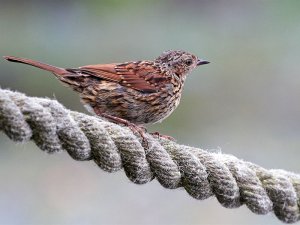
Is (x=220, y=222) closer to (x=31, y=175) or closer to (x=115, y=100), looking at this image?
A: (x=31, y=175)

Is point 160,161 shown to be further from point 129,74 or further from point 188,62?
point 188,62

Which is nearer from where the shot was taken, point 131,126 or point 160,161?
point 160,161

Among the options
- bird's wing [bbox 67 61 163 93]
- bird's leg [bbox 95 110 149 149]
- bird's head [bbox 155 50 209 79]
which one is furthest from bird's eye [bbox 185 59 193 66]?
bird's leg [bbox 95 110 149 149]

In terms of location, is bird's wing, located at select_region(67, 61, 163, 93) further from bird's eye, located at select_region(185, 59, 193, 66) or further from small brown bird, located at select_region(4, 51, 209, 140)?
bird's eye, located at select_region(185, 59, 193, 66)

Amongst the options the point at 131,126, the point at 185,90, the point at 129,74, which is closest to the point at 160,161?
the point at 131,126

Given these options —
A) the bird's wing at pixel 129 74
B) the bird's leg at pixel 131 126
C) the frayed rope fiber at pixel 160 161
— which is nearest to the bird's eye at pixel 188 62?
the bird's wing at pixel 129 74

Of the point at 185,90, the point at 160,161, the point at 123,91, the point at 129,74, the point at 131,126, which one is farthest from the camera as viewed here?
the point at 185,90
